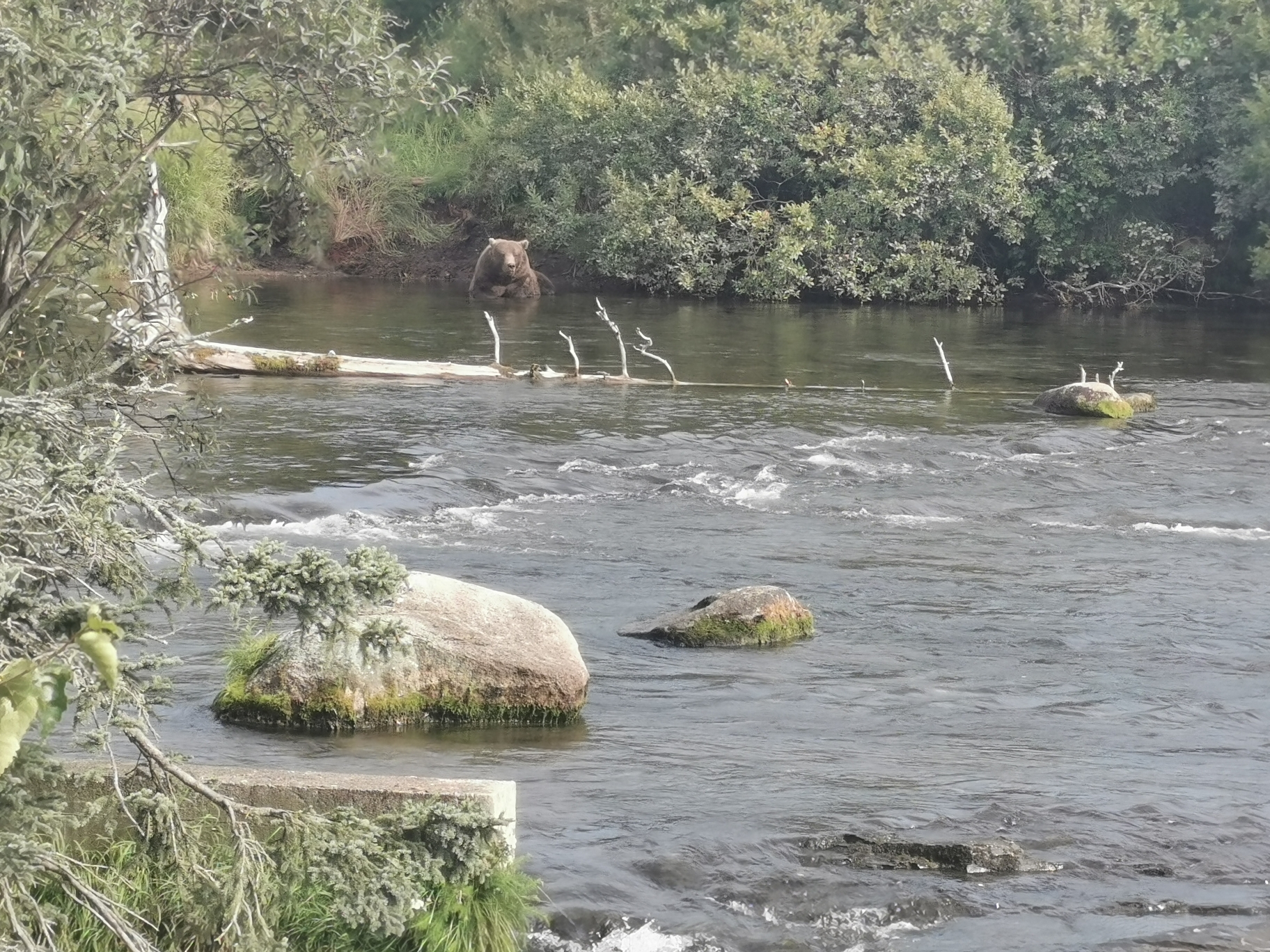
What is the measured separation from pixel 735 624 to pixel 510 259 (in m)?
31.0

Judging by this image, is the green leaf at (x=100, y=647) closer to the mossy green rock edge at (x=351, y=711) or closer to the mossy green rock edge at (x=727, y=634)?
the mossy green rock edge at (x=351, y=711)

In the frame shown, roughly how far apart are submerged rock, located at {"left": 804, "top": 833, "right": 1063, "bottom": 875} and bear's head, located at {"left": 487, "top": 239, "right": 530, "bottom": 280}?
35.5 meters

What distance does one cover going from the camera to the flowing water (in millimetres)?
8477

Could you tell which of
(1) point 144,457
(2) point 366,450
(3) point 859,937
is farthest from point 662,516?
(3) point 859,937

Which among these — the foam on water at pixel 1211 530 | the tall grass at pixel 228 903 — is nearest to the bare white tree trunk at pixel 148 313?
the tall grass at pixel 228 903

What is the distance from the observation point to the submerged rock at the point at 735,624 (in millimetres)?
13242

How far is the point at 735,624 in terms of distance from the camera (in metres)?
13.3

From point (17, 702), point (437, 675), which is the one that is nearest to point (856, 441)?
point (437, 675)

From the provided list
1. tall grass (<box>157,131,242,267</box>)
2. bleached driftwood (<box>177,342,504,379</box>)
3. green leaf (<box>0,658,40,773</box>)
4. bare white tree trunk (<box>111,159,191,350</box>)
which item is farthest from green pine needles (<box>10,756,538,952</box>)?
tall grass (<box>157,131,242,267</box>)

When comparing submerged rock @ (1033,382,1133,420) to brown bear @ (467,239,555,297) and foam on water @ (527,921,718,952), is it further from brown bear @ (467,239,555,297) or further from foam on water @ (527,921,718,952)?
foam on water @ (527,921,718,952)

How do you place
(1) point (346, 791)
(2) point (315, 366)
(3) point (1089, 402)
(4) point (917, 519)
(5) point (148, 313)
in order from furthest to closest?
(2) point (315, 366) < (3) point (1089, 402) < (4) point (917, 519) < (5) point (148, 313) < (1) point (346, 791)

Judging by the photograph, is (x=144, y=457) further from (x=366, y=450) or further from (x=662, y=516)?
(x=662, y=516)

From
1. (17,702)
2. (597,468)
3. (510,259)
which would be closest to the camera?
(17,702)

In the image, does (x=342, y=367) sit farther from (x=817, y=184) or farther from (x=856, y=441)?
(x=817, y=184)
